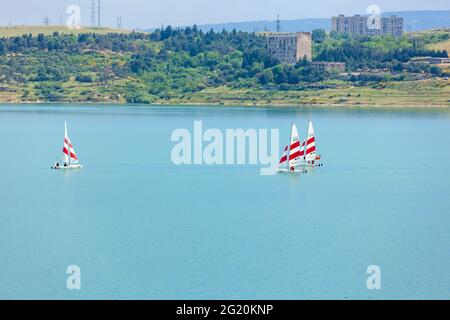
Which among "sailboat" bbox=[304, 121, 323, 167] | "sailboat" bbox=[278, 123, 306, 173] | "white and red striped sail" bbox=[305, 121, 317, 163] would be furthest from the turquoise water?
"white and red striped sail" bbox=[305, 121, 317, 163]

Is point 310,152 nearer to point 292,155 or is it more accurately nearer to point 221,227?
point 292,155

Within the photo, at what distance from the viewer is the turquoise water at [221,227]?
4369cm

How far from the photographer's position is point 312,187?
250 feet

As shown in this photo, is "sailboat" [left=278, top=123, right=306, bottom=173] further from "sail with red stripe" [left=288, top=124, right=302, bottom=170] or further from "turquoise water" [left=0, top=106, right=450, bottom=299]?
"turquoise water" [left=0, top=106, right=450, bottom=299]

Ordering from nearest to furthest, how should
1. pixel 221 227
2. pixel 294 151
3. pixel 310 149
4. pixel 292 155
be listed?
pixel 221 227 → pixel 294 151 → pixel 292 155 → pixel 310 149

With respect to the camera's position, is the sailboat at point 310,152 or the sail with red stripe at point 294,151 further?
the sailboat at point 310,152

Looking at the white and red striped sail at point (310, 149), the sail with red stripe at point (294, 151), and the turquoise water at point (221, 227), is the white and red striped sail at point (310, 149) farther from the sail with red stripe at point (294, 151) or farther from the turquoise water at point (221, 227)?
the sail with red stripe at point (294, 151)

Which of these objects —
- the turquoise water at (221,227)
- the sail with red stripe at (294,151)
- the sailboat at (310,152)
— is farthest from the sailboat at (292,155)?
the sailboat at (310,152)

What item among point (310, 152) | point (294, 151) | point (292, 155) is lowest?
point (310, 152)

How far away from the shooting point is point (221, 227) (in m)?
57.4

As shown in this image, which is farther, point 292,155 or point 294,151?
point 292,155

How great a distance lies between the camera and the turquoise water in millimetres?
43688

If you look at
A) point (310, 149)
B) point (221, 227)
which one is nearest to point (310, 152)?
point (310, 149)

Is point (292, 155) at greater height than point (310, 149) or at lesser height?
greater
